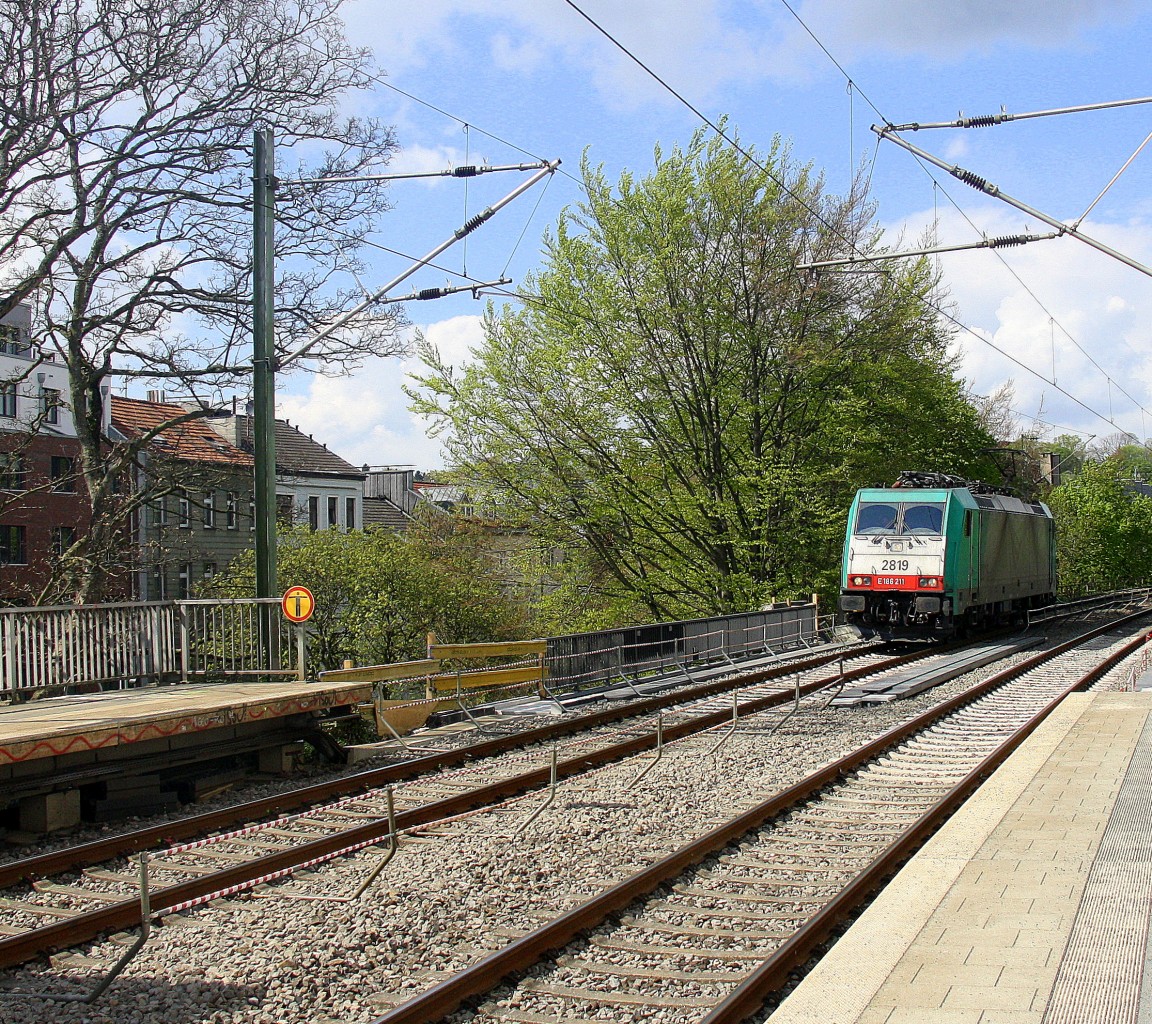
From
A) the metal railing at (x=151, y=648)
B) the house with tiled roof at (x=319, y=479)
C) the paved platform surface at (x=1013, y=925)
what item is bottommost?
the paved platform surface at (x=1013, y=925)

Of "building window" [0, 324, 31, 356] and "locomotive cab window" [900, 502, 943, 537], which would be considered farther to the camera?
"locomotive cab window" [900, 502, 943, 537]

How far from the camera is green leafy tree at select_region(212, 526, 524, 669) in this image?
79.6 feet

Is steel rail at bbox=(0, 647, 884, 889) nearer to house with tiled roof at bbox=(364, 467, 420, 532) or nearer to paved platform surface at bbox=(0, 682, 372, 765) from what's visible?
paved platform surface at bbox=(0, 682, 372, 765)

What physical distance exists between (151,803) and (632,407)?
Result: 2048cm

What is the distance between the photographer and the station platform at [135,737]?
9.16m

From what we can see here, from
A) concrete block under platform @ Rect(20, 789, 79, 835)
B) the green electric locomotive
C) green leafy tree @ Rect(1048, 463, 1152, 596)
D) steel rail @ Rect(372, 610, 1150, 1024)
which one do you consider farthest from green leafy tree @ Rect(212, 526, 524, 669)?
green leafy tree @ Rect(1048, 463, 1152, 596)

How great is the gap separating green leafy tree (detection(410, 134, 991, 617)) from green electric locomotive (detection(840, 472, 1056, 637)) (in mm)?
3929

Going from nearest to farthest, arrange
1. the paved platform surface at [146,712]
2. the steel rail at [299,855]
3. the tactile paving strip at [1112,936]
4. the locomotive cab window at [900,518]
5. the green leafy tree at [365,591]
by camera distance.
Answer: the tactile paving strip at [1112,936], the steel rail at [299,855], the paved platform surface at [146,712], the locomotive cab window at [900,518], the green leafy tree at [365,591]

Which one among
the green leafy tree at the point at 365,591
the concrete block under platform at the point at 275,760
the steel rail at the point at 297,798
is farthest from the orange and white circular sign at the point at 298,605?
the green leafy tree at the point at 365,591

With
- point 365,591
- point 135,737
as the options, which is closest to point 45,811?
point 135,737

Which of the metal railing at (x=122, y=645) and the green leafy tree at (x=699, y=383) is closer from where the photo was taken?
the metal railing at (x=122, y=645)

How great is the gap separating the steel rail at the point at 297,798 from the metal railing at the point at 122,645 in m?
2.26

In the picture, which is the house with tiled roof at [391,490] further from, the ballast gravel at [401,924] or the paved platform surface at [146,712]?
the ballast gravel at [401,924]

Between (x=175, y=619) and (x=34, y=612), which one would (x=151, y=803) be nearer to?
(x=34, y=612)
